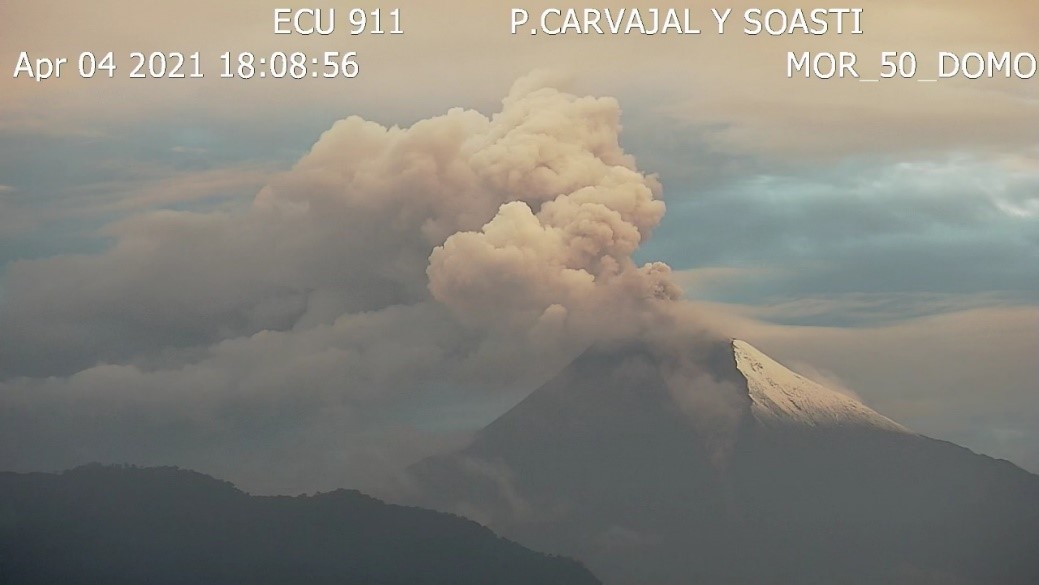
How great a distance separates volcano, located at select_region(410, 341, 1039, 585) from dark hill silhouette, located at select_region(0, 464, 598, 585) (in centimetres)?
122

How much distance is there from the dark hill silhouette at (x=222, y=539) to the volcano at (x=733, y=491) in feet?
3.99

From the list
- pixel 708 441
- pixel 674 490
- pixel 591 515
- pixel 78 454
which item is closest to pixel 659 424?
pixel 708 441

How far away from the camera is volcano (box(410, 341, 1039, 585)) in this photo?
32.8 metres

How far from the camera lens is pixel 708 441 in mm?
43344

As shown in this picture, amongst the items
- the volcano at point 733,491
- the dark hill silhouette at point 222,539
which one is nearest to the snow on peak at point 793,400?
the volcano at point 733,491

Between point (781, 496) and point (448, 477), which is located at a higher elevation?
point (448, 477)

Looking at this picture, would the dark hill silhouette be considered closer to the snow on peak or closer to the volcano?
the volcano

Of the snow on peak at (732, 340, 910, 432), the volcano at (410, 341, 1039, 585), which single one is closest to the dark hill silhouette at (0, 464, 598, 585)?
the volcano at (410, 341, 1039, 585)

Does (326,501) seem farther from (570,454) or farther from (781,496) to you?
(781,496)

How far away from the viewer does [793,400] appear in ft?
123

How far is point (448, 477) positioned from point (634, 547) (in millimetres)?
4854

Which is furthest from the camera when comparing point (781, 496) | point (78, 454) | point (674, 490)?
point (781, 496)

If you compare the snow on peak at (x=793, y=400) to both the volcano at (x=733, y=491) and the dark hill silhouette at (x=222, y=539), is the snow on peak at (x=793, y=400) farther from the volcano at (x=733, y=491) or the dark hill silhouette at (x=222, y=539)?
the dark hill silhouette at (x=222, y=539)

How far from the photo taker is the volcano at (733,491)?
108 feet
